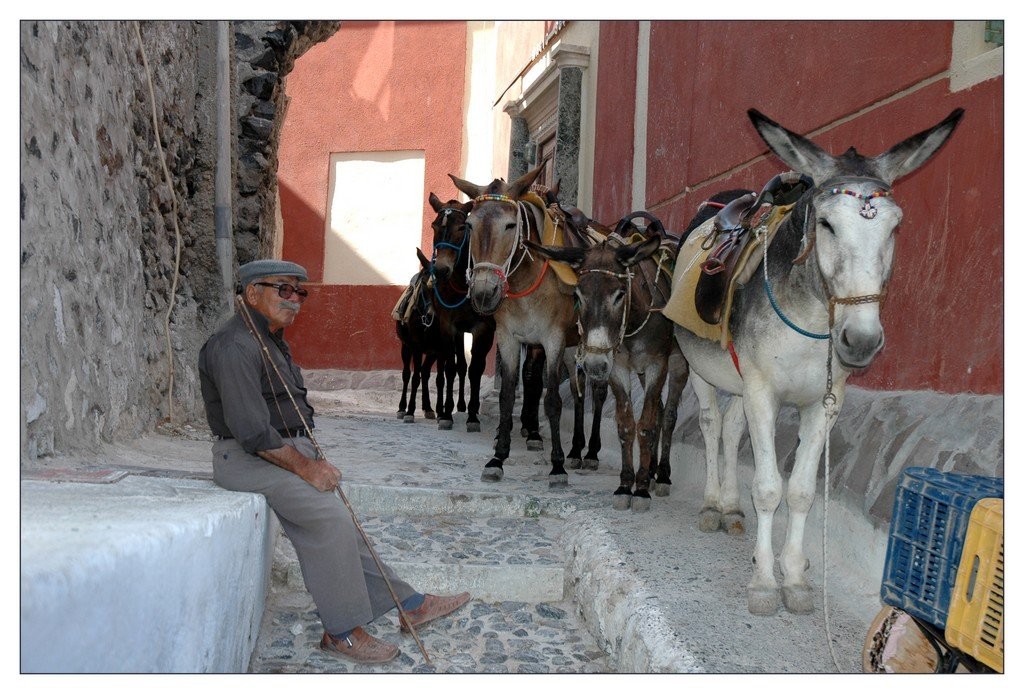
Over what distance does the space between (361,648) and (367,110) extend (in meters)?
15.0

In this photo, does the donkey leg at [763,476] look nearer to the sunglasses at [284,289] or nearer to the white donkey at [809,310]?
the white donkey at [809,310]

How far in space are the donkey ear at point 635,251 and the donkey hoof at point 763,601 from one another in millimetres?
2022

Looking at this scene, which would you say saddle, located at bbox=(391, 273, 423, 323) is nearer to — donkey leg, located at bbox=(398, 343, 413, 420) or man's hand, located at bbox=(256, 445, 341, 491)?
donkey leg, located at bbox=(398, 343, 413, 420)

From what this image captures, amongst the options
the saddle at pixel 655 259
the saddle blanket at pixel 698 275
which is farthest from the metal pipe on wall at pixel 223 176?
the saddle blanket at pixel 698 275

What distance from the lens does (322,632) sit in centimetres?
390

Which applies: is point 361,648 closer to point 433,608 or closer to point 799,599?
point 433,608

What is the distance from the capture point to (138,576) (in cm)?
200

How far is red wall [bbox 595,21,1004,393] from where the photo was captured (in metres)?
3.47

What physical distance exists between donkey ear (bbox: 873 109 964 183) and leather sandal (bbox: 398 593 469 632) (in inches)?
105

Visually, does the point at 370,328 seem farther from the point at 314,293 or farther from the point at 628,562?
the point at 628,562

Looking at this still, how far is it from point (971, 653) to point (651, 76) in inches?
263

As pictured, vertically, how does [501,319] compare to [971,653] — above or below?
above

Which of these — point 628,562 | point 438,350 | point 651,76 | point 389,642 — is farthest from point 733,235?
point 438,350

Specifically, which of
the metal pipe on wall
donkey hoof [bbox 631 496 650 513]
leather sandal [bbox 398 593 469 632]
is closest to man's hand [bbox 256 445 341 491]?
leather sandal [bbox 398 593 469 632]
